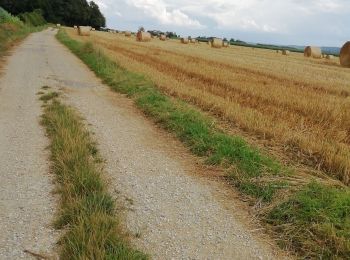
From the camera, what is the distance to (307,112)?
31.1 feet

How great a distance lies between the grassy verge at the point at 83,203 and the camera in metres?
3.48

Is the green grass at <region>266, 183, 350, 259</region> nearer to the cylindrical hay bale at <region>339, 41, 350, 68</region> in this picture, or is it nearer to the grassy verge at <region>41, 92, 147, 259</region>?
the grassy verge at <region>41, 92, 147, 259</region>

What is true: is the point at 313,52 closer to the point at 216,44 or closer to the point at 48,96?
the point at 216,44

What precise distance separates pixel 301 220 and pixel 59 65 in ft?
49.6

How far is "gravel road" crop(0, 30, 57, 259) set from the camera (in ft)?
12.2

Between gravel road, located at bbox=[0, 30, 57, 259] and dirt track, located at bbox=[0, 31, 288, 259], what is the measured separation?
0.5 inches

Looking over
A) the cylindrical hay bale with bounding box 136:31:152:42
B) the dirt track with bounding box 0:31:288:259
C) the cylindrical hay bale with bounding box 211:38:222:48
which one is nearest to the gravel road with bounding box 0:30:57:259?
the dirt track with bounding box 0:31:288:259

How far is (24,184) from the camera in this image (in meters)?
4.97

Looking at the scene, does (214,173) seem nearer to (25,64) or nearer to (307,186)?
(307,186)

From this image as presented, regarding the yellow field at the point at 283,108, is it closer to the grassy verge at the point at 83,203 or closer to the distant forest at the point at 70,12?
the grassy verge at the point at 83,203

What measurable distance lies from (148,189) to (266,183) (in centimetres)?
140

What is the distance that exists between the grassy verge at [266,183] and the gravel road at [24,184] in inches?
87.2

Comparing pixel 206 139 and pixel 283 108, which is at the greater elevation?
pixel 206 139

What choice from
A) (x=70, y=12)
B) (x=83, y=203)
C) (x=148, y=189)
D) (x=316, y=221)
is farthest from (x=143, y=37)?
(x=70, y=12)
